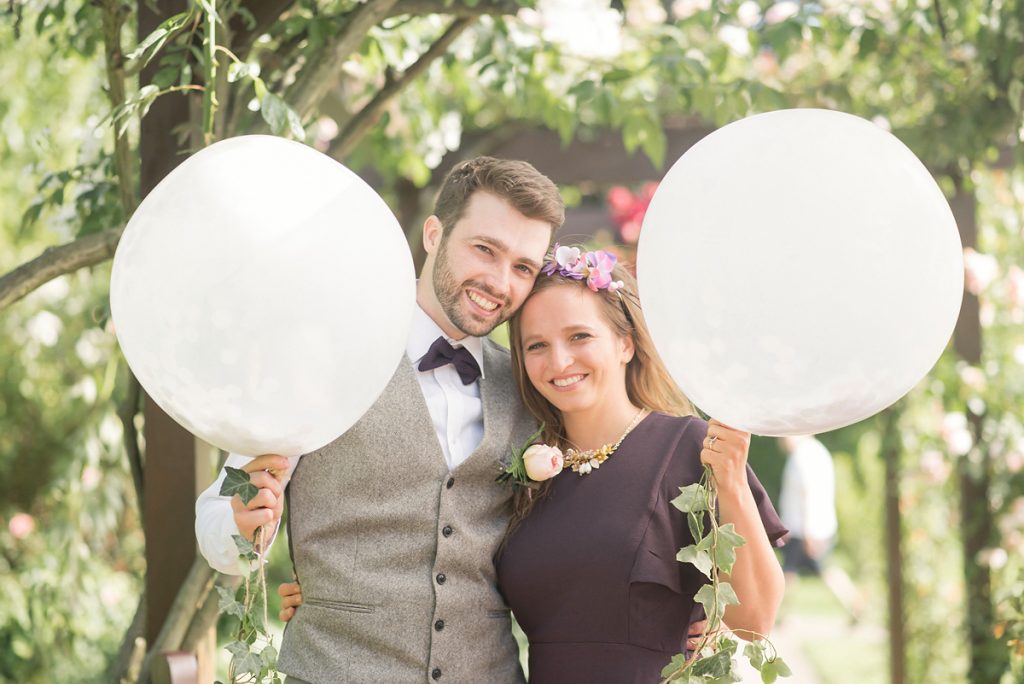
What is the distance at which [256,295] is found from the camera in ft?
4.53

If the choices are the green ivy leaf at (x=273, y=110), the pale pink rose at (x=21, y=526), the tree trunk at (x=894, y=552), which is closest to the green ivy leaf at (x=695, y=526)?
the green ivy leaf at (x=273, y=110)

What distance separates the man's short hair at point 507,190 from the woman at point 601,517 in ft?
0.29

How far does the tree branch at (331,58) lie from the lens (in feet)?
7.38

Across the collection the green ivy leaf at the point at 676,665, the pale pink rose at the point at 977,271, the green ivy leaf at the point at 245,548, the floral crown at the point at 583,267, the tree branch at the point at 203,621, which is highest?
the green ivy leaf at the point at 245,548

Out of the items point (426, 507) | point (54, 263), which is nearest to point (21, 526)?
point (54, 263)

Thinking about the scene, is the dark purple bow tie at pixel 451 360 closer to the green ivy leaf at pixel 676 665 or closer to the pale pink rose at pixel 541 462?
the pale pink rose at pixel 541 462

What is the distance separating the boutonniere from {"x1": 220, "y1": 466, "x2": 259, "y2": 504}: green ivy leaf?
0.52 m

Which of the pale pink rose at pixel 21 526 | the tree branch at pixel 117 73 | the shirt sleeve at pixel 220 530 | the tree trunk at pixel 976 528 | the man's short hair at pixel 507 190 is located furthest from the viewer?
the pale pink rose at pixel 21 526

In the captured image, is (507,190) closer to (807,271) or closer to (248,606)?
(807,271)

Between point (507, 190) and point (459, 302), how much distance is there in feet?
0.70

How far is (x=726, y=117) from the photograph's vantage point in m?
2.88

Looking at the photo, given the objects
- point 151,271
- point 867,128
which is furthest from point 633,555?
point 151,271

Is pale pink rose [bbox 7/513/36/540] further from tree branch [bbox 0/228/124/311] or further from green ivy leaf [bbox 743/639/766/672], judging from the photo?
green ivy leaf [bbox 743/639/766/672]

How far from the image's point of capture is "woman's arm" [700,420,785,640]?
1678 millimetres
